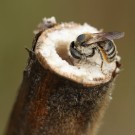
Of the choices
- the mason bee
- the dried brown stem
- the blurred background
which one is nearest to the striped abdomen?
the mason bee

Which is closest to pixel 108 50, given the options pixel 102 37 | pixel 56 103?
pixel 102 37

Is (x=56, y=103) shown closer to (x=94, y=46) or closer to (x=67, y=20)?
(x=94, y=46)

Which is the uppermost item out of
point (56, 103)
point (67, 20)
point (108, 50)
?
point (67, 20)

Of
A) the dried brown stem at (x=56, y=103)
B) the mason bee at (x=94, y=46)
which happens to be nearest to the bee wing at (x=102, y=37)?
the mason bee at (x=94, y=46)

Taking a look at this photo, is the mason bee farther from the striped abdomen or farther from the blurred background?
the blurred background

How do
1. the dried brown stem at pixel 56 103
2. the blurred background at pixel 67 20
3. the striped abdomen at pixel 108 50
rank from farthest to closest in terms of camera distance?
the blurred background at pixel 67 20, the striped abdomen at pixel 108 50, the dried brown stem at pixel 56 103

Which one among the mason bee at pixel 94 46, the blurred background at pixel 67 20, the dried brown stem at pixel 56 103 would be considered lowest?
the dried brown stem at pixel 56 103

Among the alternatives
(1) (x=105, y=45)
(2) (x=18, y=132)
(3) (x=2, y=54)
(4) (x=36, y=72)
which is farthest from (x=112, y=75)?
(3) (x=2, y=54)

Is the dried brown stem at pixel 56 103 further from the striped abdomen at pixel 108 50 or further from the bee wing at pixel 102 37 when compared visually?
the bee wing at pixel 102 37

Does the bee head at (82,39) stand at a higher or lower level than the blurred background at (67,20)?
lower
